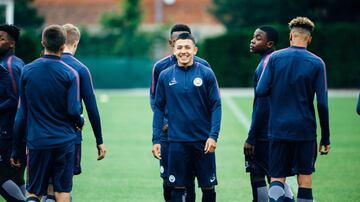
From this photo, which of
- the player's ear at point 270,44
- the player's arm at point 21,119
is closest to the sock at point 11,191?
the player's arm at point 21,119

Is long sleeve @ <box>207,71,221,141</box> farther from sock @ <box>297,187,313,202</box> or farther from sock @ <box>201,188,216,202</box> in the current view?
sock @ <box>297,187,313,202</box>

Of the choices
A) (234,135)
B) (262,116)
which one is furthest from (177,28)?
(234,135)

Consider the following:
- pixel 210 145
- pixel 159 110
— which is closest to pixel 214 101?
pixel 210 145

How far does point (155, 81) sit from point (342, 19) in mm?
39985

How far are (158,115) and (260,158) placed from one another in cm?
133

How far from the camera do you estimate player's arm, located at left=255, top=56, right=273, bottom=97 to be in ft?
28.2

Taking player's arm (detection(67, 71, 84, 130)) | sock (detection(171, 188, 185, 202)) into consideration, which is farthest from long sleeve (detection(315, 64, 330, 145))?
player's arm (detection(67, 71, 84, 130))

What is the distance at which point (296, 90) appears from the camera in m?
8.54

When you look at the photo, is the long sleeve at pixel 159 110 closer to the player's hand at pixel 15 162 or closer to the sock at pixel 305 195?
the player's hand at pixel 15 162

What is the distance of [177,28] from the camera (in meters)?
10.2

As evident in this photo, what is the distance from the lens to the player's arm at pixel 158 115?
8.85 m

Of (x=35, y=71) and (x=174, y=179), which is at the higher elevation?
(x=35, y=71)

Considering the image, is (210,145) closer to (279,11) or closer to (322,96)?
(322,96)

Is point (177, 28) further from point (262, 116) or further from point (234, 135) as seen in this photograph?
point (234, 135)
